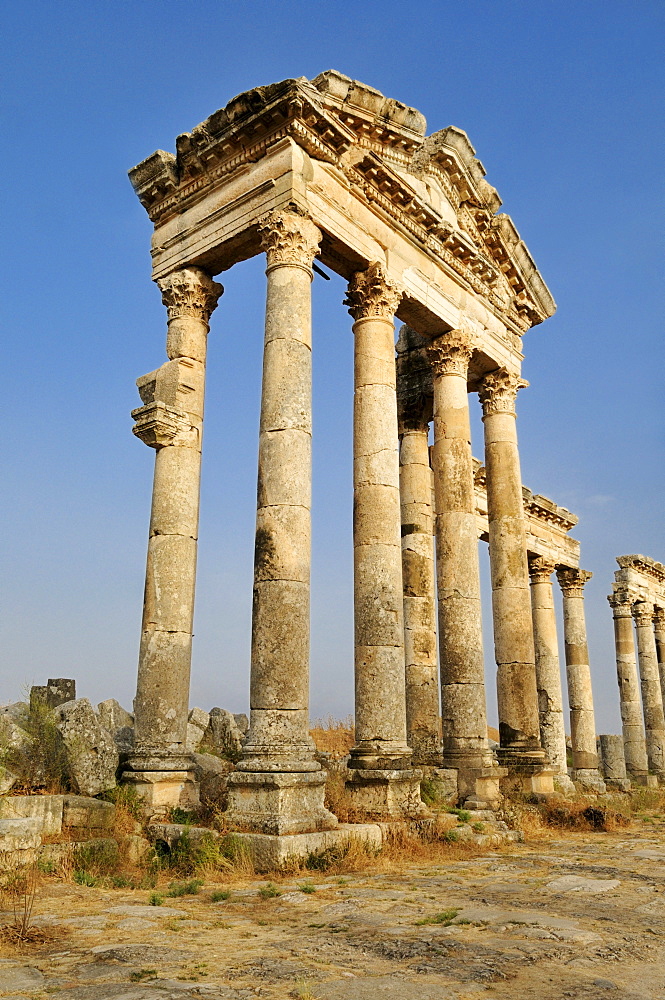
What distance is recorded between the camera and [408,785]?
1130cm

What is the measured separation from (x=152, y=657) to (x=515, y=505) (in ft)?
28.6

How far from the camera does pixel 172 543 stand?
1199 centimetres

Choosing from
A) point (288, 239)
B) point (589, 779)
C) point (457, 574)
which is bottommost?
point (589, 779)

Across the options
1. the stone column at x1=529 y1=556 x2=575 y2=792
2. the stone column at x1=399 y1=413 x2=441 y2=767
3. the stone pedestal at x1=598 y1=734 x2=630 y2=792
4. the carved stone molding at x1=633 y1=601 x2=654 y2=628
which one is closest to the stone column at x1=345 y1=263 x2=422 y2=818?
the stone column at x1=399 y1=413 x2=441 y2=767

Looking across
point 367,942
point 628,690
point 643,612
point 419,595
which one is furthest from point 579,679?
point 367,942

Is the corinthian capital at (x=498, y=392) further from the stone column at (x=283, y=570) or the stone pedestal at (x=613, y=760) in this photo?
the stone pedestal at (x=613, y=760)

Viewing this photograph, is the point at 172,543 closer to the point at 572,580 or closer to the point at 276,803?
the point at 276,803

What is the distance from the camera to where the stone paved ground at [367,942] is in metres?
4.64

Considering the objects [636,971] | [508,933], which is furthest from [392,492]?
[636,971]

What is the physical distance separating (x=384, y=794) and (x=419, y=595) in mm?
5813

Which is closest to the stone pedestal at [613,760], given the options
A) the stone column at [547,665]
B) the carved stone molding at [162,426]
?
the stone column at [547,665]

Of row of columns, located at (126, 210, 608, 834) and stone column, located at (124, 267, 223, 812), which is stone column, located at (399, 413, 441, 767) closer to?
row of columns, located at (126, 210, 608, 834)

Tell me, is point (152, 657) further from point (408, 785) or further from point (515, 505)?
point (515, 505)

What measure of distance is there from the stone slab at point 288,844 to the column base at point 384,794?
1.38 m
